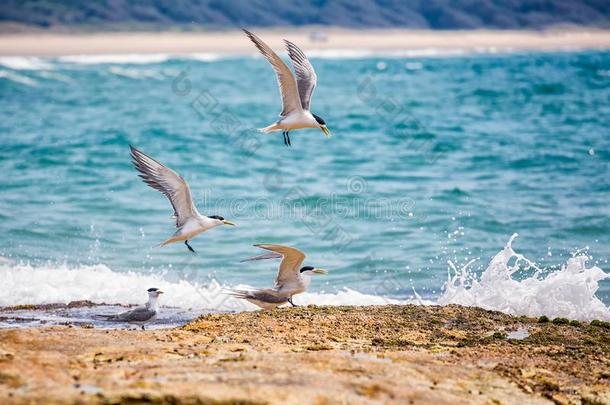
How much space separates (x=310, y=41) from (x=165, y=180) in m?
75.7

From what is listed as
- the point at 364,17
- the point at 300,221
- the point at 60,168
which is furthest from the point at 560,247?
the point at 364,17

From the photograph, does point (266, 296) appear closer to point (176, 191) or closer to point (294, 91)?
point (176, 191)

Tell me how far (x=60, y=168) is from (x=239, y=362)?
1347 cm

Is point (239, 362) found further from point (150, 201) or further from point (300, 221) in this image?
point (150, 201)

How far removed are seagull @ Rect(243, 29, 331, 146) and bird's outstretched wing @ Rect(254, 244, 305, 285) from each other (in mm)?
1470

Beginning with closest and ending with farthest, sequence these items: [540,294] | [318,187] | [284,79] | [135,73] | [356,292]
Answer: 1. [284,79]
2. [540,294]
3. [356,292]
4. [318,187]
5. [135,73]

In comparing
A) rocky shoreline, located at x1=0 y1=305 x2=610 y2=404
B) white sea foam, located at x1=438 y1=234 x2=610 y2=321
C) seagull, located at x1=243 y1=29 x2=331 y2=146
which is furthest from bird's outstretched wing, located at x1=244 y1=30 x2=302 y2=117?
white sea foam, located at x1=438 y1=234 x2=610 y2=321

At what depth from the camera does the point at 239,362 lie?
592cm

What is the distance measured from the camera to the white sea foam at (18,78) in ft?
120

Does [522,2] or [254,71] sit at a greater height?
[522,2]

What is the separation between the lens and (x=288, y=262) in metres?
8.79

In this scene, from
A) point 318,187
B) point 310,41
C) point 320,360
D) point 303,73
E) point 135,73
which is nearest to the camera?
point 320,360

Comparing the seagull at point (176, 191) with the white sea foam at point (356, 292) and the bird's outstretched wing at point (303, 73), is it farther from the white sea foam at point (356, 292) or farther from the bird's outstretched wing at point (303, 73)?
the bird's outstretched wing at point (303, 73)

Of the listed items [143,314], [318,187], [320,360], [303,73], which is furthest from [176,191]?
[318,187]
